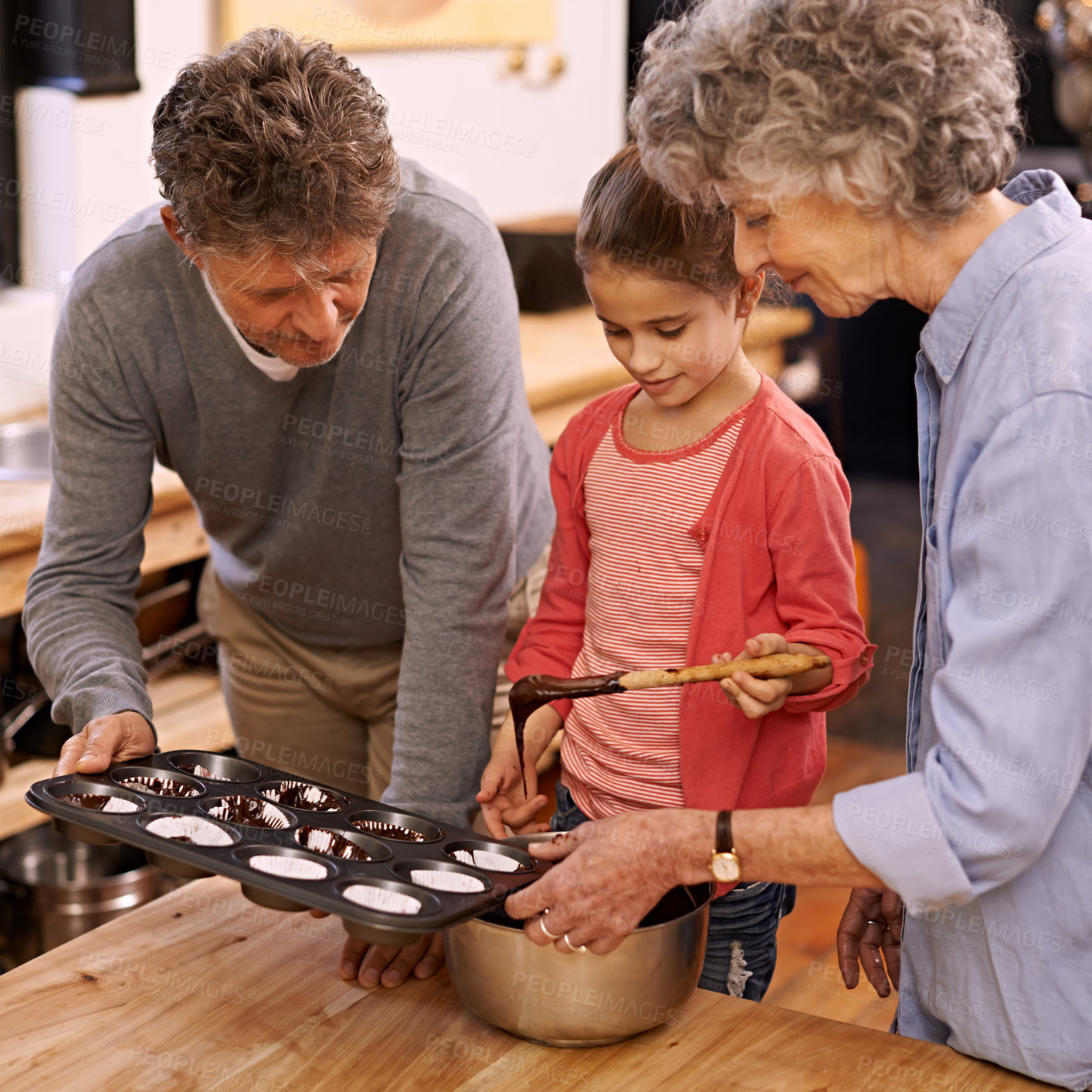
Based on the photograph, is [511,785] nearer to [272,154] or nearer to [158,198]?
[272,154]

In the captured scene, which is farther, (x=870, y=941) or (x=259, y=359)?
(x=259, y=359)

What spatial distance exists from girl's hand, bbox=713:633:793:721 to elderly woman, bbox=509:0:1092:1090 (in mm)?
139

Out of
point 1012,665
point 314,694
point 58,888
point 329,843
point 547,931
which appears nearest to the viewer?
point 1012,665

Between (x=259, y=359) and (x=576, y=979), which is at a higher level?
(x=259, y=359)

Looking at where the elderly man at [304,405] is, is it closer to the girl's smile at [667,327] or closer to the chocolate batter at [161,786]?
the chocolate batter at [161,786]

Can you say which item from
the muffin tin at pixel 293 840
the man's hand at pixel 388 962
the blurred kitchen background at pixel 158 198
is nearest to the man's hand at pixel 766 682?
the muffin tin at pixel 293 840

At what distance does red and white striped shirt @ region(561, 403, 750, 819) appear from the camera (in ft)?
4.39

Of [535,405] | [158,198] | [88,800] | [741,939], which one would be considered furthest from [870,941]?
[158,198]

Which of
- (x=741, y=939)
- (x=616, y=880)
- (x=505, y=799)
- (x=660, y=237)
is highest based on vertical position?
(x=660, y=237)

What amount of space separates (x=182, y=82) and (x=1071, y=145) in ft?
16.4

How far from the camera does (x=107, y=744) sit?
1.28 metres

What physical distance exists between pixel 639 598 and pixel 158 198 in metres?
1.94

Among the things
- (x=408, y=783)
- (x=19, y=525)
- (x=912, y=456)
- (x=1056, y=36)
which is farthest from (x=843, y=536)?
(x=912, y=456)

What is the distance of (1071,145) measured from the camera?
5.40 metres
